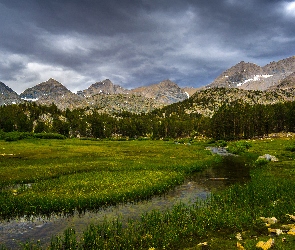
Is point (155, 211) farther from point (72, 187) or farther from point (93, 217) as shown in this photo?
point (72, 187)

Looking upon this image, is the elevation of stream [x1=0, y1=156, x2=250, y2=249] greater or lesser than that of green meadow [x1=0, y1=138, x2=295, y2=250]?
lesser

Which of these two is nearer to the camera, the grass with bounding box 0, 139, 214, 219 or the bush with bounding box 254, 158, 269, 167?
the grass with bounding box 0, 139, 214, 219

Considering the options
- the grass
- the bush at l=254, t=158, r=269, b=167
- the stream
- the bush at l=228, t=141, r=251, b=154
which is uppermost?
the bush at l=228, t=141, r=251, b=154

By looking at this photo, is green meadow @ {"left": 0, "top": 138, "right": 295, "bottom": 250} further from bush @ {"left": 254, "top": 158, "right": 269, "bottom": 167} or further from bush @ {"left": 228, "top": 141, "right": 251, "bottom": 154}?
bush @ {"left": 228, "top": 141, "right": 251, "bottom": 154}

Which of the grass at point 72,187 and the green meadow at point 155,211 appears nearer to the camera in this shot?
the green meadow at point 155,211

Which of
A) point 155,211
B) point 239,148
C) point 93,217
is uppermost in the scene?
point 239,148

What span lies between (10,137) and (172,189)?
103071mm

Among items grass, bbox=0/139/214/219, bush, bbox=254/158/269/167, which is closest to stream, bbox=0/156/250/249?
grass, bbox=0/139/214/219

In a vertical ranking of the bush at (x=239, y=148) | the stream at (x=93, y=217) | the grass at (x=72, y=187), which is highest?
the bush at (x=239, y=148)

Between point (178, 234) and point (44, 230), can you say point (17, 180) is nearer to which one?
point (44, 230)

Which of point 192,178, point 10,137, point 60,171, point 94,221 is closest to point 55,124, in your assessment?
point 10,137

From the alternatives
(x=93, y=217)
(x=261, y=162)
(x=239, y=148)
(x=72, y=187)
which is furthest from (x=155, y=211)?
(x=239, y=148)

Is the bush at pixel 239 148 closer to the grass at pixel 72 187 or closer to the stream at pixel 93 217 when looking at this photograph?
the grass at pixel 72 187

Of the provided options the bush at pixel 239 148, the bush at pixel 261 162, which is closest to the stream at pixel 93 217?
the bush at pixel 261 162
